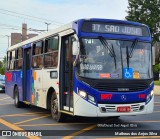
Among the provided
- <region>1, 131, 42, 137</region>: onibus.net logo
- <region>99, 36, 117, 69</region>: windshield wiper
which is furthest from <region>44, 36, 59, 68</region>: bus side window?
<region>1, 131, 42, 137</region>: onibus.net logo

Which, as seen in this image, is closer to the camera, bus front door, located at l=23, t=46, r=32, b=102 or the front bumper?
the front bumper

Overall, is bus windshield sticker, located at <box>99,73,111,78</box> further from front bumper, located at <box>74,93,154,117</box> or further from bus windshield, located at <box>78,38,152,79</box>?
front bumper, located at <box>74,93,154,117</box>

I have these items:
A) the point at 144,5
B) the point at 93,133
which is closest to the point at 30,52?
the point at 93,133

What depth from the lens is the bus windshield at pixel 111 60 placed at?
10.7m

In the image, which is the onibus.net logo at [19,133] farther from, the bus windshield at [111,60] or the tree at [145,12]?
the tree at [145,12]

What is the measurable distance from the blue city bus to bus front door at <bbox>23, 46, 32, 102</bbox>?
307cm

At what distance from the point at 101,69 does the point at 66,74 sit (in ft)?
4.61

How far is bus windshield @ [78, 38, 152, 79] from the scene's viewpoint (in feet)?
35.2

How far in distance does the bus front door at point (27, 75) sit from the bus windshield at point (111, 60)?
16.9ft

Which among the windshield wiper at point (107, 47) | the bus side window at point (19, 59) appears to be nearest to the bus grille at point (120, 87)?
the windshield wiper at point (107, 47)

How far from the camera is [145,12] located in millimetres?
75875

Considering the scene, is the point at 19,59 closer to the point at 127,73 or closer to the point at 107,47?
the point at 107,47

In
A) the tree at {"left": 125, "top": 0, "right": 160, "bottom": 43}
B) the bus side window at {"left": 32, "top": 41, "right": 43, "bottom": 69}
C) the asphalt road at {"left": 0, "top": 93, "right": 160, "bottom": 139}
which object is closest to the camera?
the asphalt road at {"left": 0, "top": 93, "right": 160, "bottom": 139}

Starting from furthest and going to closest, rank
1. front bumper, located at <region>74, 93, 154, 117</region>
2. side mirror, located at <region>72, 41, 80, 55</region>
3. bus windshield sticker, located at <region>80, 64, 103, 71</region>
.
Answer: bus windshield sticker, located at <region>80, 64, 103, 71</region> < side mirror, located at <region>72, 41, 80, 55</region> < front bumper, located at <region>74, 93, 154, 117</region>
